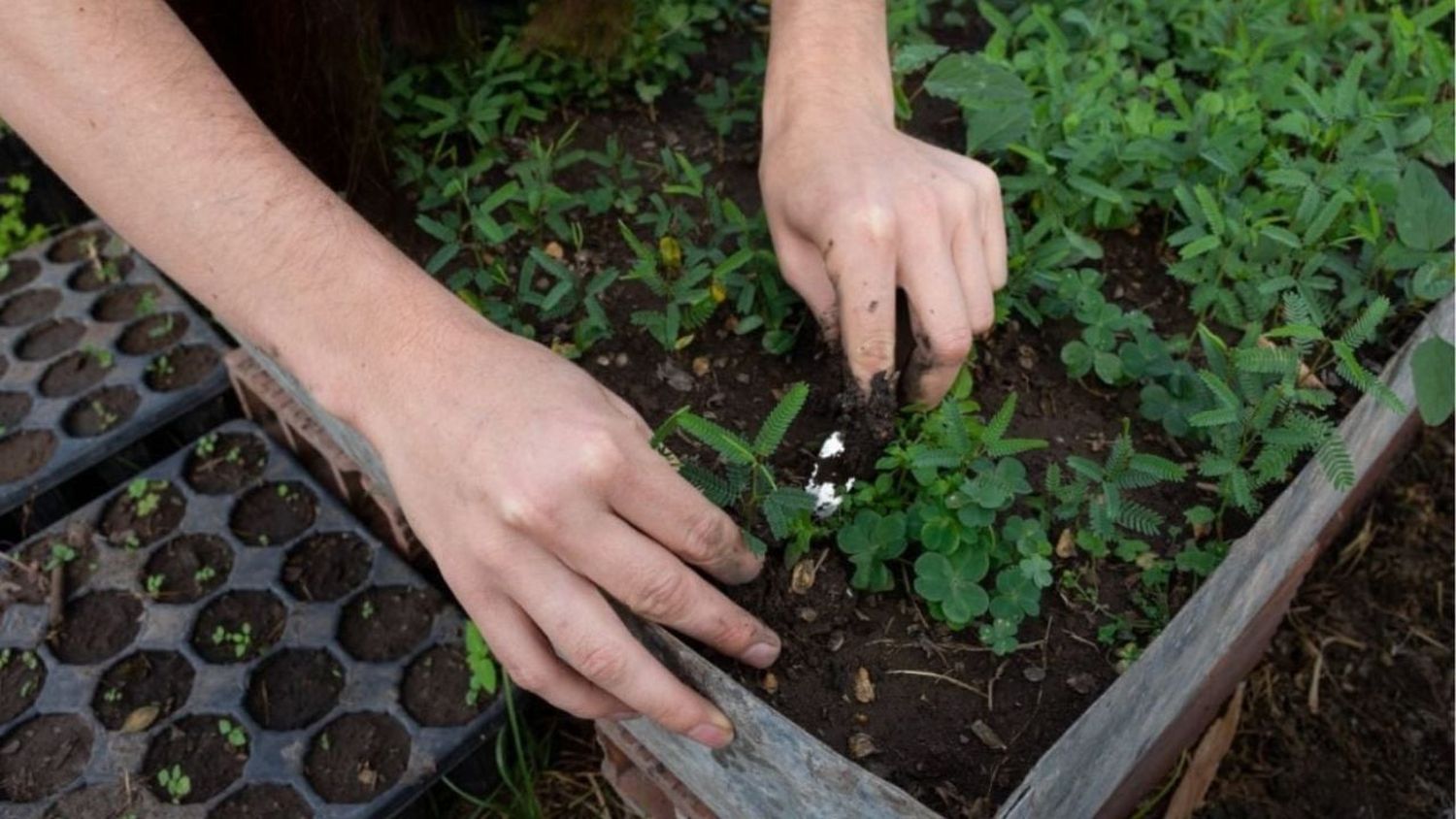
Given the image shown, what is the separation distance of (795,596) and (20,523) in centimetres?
138

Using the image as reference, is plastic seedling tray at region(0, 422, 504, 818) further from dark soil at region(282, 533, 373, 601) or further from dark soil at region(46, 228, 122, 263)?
dark soil at region(46, 228, 122, 263)

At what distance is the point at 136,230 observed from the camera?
4.33ft

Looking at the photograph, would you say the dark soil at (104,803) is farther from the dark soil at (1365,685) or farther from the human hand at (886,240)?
the dark soil at (1365,685)

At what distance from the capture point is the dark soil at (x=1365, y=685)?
6.31ft

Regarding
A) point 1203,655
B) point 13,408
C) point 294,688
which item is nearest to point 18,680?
point 294,688

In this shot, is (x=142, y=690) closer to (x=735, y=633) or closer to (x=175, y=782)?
(x=175, y=782)

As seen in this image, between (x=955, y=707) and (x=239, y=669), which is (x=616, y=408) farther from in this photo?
(x=239, y=669)

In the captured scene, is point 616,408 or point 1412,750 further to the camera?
point 1412,750

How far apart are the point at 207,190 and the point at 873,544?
2.61 feet

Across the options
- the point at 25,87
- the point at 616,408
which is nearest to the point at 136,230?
the point at 25,87

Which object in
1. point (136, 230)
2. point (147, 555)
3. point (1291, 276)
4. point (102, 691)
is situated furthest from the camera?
point (147, 555)

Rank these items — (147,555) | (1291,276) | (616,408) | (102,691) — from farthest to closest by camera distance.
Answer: (147,555) < (102,691) < (1291,276) < (616,408)

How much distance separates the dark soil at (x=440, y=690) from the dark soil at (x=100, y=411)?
2.33 ft

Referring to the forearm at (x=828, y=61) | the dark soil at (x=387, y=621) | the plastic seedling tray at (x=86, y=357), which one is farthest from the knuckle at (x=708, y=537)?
the plastic seedling tray at (x=86, y=357)
